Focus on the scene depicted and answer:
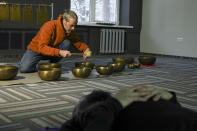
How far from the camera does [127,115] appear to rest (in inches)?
43.6

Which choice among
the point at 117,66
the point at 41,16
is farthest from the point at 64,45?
the point at 41,16

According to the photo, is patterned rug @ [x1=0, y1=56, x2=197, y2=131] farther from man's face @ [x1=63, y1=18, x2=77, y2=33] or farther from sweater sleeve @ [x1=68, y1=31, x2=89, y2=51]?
man's face @ [x1=63, y1=18, x2=77, y2=33]

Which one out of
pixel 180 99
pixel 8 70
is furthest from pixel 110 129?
pixel 8 70

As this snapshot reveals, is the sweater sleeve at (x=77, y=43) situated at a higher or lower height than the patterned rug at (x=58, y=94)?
higher

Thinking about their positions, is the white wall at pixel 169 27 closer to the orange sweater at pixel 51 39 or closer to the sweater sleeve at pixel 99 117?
the orange sweater at pixel 51 39

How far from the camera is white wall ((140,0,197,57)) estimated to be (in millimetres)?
6547

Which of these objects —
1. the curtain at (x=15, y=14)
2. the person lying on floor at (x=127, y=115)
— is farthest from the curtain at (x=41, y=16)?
the person lying on floor at (x=127, y=115)

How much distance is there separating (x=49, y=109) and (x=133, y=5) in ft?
18.7

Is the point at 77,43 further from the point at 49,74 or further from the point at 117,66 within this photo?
the point at 49,74

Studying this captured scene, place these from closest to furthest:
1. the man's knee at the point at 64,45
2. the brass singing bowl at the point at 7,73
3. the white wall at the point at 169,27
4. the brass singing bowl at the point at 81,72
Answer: the brass singing bowl at the point at 7,73 < the brass singing bowl at the point at 81,72 < the man's knee at the point at 64,45 < the white wall at the point at 169,27

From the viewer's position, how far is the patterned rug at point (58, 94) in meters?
1.98

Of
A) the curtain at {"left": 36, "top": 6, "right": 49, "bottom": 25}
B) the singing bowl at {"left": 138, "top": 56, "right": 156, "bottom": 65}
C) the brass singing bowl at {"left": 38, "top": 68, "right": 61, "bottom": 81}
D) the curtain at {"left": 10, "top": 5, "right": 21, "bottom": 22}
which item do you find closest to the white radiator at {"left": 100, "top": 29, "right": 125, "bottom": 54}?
the curtain at {"left": 36, "top": 6, "right": 49, "bottom": 25}

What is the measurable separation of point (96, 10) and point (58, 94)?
4.74 meters

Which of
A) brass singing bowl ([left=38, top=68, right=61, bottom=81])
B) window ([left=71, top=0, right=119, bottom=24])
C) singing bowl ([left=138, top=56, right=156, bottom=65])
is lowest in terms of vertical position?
brass singing bowl ([left=38, top=68, right=61, bottom=81])
